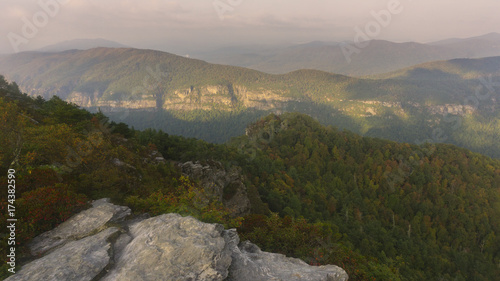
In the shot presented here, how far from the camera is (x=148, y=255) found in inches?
315

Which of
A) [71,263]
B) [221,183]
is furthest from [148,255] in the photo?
[221,183]

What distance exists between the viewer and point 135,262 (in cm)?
780

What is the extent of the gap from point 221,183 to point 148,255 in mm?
28814

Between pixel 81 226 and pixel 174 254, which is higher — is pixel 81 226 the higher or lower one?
the lower one

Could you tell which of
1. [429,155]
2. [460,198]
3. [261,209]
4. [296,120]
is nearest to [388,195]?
[460,198]

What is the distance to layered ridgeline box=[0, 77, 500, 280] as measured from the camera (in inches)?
527

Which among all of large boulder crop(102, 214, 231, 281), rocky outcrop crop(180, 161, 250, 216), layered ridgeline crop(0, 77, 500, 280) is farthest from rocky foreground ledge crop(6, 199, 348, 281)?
rocky outcrop crop(180, 161, 250, 216)

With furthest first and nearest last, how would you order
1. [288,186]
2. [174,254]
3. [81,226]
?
[288,186]
[81,226]
[174,254]

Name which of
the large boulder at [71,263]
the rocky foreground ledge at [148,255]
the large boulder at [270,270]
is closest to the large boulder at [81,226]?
the rocky foreground ledge at [148,255]

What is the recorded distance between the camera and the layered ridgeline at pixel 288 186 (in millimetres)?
13391

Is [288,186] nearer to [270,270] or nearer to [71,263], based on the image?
[270,270]

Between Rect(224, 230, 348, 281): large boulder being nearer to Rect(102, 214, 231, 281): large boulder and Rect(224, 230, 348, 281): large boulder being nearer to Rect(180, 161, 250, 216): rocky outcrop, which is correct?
Rect(102, 214, 231, 281): large boulder

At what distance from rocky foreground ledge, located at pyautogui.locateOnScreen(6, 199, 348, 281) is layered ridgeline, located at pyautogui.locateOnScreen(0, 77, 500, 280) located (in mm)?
1141

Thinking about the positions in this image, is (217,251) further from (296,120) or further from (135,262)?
(296,120)
